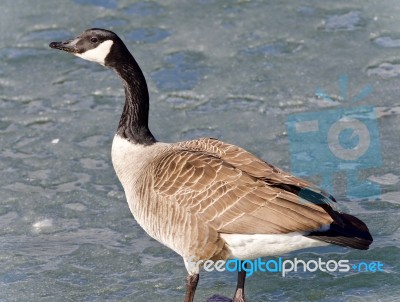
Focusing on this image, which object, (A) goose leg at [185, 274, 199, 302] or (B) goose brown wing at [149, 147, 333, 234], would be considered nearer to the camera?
(B) goose brown wing at [149, 147, 333, 234]

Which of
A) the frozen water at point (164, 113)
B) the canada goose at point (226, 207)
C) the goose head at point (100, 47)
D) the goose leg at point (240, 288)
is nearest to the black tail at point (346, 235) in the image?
the canada goose at point (226, 207)

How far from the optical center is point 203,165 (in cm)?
605

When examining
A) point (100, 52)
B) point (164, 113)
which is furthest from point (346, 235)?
point (164, 113)

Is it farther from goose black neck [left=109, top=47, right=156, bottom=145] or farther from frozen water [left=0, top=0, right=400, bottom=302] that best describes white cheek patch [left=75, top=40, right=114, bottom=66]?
frozen water [left=0, top=0, right=400, bottom=302]

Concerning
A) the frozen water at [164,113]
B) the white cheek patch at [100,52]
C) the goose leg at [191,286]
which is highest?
the white cheek patch at [100,52]

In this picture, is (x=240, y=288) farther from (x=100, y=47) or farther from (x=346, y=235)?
(x=100, y=47)

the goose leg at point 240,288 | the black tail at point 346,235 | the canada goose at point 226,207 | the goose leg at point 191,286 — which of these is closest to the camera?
the black tail at point 346,235

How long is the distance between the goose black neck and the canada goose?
0.35 metres

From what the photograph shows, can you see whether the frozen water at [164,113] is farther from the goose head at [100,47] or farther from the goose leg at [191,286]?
the goose head at [100,47]

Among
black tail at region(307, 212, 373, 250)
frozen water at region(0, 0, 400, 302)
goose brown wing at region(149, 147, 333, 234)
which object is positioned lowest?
frozen water at region(0, 0, 400, 302)

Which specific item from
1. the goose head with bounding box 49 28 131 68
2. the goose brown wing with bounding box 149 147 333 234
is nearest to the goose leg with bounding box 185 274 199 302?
the goose brown wing with bounding box 149 147 333 234

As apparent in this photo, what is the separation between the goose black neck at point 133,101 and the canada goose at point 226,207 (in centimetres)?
35

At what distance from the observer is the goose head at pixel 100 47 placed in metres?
6.88

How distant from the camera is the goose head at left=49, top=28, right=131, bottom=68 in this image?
688cm
